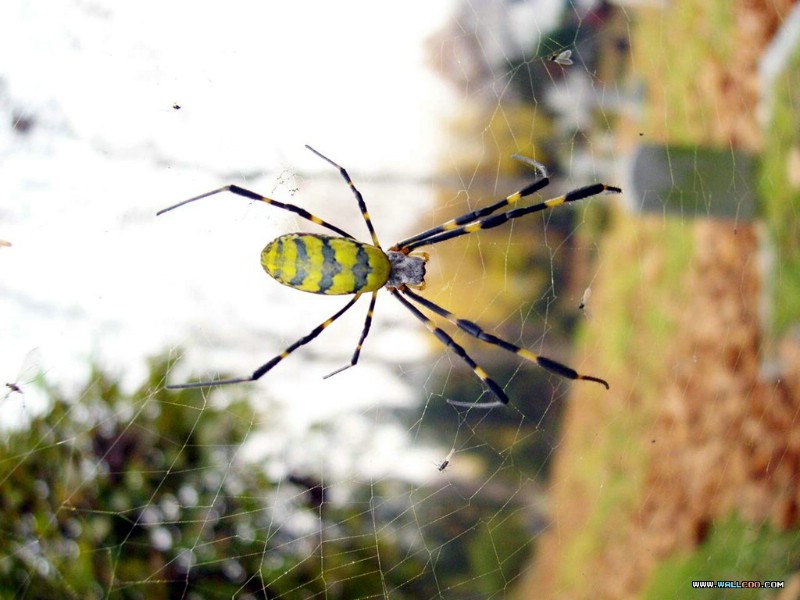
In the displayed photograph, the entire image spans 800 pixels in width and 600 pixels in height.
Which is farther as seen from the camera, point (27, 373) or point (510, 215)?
point (510, 215)

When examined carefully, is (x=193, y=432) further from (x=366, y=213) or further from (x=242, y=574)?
(x=366, y=213)

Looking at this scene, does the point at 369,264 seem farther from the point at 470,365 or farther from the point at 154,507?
the point at 154,507

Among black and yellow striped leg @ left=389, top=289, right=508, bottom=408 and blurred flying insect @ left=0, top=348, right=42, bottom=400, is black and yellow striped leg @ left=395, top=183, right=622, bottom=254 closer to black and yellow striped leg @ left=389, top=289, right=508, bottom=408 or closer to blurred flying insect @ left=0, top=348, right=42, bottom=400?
black and yellow striped leg @ left=389, top=289, right=508, bottom=408

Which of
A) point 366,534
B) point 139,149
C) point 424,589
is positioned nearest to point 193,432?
point 366,534

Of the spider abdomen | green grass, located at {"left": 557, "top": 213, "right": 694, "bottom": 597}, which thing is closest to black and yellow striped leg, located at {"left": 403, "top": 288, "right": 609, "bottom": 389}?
the spider abdomen

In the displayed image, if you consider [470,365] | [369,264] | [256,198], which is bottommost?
[470,365]

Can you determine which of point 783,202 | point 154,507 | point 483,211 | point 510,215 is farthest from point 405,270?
point 783,202

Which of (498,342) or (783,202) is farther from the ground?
(783,202)
